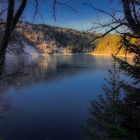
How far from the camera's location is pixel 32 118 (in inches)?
→ 1251

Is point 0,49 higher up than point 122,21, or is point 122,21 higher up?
point 122,21

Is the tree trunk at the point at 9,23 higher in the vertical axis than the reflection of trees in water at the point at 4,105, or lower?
higher

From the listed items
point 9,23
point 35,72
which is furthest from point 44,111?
point 35,72

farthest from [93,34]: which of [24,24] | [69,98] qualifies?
[69,98]

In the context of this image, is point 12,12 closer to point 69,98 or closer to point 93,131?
point 93,131

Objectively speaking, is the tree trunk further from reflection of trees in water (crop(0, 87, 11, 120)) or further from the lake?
reflection of trees in water (crop(0, 87, 11, 120))

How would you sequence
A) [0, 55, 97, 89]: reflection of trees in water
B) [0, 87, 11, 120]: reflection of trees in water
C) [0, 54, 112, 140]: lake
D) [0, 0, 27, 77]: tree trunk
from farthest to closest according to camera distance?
[0, 87, 11, 120]: reflection of trees in water < [0, 54, 112, 140]: lake < [0, 55, 97, 89]: reflection of trees in water < [0, 0, 27, 77]: tree trunk

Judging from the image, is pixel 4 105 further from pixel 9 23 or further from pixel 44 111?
pixel 9 23

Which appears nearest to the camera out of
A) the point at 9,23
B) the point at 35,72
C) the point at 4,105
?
the point at 9,23

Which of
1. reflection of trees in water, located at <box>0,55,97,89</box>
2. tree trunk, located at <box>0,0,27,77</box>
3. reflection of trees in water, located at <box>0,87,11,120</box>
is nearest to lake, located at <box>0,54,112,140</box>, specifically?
reflection of trees in water, located at <box>0,87,11,120</box>

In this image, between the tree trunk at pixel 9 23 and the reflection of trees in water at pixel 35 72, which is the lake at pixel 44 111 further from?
the tree trunk at pixel 9 23

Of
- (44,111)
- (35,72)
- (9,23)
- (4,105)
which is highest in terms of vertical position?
(9,23)

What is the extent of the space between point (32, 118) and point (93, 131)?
38.8ft

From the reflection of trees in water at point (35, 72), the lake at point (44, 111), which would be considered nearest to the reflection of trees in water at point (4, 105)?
the lake at point (44, 111)
